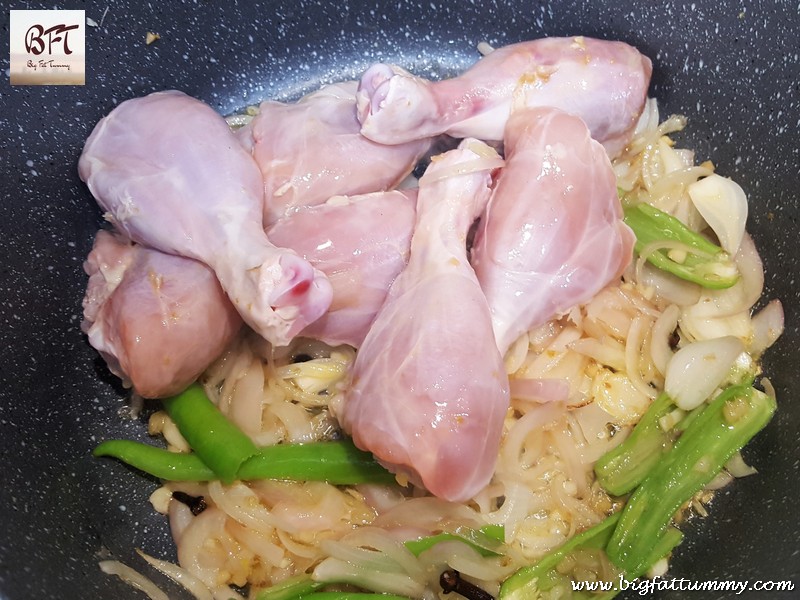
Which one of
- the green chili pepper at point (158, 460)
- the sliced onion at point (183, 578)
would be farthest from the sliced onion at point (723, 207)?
the sliced onion at point (183, 578)

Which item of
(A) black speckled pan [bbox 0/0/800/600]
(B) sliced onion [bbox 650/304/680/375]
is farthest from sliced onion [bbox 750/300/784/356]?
(B) sliced onion [bbox 650/304/680/375]

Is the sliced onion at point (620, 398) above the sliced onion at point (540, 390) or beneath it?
beneath

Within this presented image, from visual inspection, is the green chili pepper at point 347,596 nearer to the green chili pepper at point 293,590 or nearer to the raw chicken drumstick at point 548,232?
the green chili pepper at point 293,590

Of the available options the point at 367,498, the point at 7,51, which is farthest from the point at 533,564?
the point at 7,51

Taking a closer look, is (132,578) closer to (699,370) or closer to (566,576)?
(566,576)

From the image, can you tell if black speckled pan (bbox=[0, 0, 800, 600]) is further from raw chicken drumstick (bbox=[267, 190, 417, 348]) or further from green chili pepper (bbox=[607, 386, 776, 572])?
raw chicken drumstick (bbox=[267, 190, 417, 348])

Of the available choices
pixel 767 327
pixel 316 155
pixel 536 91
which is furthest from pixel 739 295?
pixel 316 155
